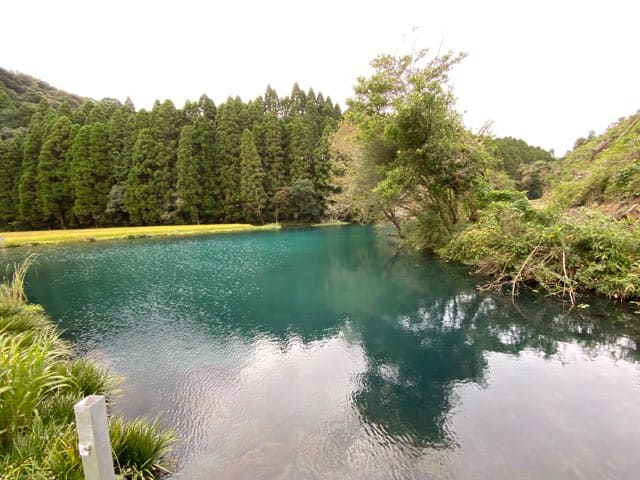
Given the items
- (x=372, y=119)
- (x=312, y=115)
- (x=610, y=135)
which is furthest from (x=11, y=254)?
(x=312, y=115)

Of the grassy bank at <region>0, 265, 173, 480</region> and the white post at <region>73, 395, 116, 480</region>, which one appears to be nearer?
the white post at <region>73, 395, 116, 480</region>

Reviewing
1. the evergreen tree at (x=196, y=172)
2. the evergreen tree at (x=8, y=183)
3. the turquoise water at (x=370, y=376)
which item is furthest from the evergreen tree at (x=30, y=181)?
the turquoise water at (x=370, y=376)

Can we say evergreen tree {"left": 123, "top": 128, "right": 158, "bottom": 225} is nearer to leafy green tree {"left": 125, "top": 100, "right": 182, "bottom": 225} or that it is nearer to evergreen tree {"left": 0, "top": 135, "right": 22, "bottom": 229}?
leafy green tree {"left": 125, "top": 100, "right": 182, "bottom": 225}

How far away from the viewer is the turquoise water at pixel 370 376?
3.41 meters

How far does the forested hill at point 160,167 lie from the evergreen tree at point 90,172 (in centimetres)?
10

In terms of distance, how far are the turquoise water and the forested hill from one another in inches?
1102

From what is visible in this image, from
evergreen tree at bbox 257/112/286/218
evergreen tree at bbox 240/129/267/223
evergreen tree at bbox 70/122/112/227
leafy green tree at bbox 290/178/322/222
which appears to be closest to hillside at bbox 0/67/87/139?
evergreen tree at bbox 70/122/112/227

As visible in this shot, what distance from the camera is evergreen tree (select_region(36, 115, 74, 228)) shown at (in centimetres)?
3456

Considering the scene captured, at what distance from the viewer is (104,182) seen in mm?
36719

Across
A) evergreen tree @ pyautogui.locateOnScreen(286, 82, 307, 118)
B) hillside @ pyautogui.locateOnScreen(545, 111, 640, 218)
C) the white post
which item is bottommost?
the white post

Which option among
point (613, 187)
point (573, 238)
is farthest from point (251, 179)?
point (573, 238)

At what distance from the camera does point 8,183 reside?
1383 inches

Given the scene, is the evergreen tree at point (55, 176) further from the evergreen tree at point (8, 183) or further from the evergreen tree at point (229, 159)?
the evergreen tree at point (229, 159)

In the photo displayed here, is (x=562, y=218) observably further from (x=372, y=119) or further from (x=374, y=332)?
(x=372, y=119)
